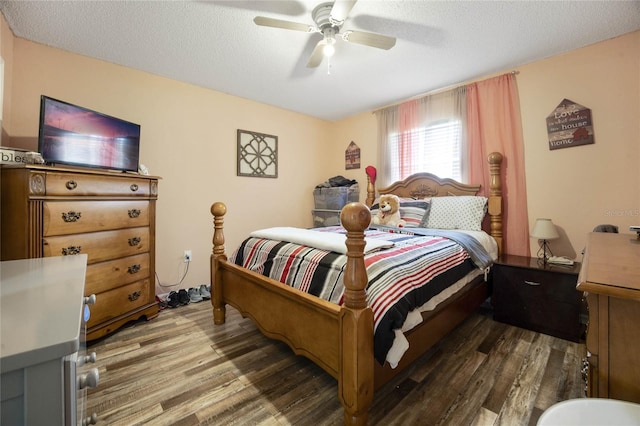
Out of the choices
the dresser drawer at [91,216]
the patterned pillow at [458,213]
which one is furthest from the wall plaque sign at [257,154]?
the patterned pillow at [458,213]

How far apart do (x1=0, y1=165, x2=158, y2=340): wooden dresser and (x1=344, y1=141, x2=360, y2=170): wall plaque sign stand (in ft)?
8.71

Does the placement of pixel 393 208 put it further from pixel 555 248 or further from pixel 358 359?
Answer: pixel 358 359

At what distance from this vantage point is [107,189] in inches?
77.5

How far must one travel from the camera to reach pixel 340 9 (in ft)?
5.17

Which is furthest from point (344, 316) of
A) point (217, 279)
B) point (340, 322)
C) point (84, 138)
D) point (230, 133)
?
point (230, 133)

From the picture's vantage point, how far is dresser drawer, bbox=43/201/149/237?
1.69 meters

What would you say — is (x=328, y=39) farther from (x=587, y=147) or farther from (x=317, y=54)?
(x=587, y=147)

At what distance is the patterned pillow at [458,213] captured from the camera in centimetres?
261

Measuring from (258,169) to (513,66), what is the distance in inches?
117

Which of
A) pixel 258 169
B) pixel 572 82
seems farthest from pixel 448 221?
pixel 258 169

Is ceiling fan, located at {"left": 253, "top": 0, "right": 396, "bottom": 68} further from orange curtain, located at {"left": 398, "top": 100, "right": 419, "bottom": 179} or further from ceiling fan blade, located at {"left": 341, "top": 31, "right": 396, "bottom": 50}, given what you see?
orange curtain, located at {"left": 398, "top": 100, "right": 419, "bottom": 179}

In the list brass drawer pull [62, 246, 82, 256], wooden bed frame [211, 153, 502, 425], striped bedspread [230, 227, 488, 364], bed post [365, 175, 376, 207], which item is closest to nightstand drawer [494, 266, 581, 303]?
wooden bed frame [211, 153, 502, 425]

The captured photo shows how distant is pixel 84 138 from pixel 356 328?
230cm

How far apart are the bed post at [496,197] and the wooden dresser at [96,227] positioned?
10.3 ft
